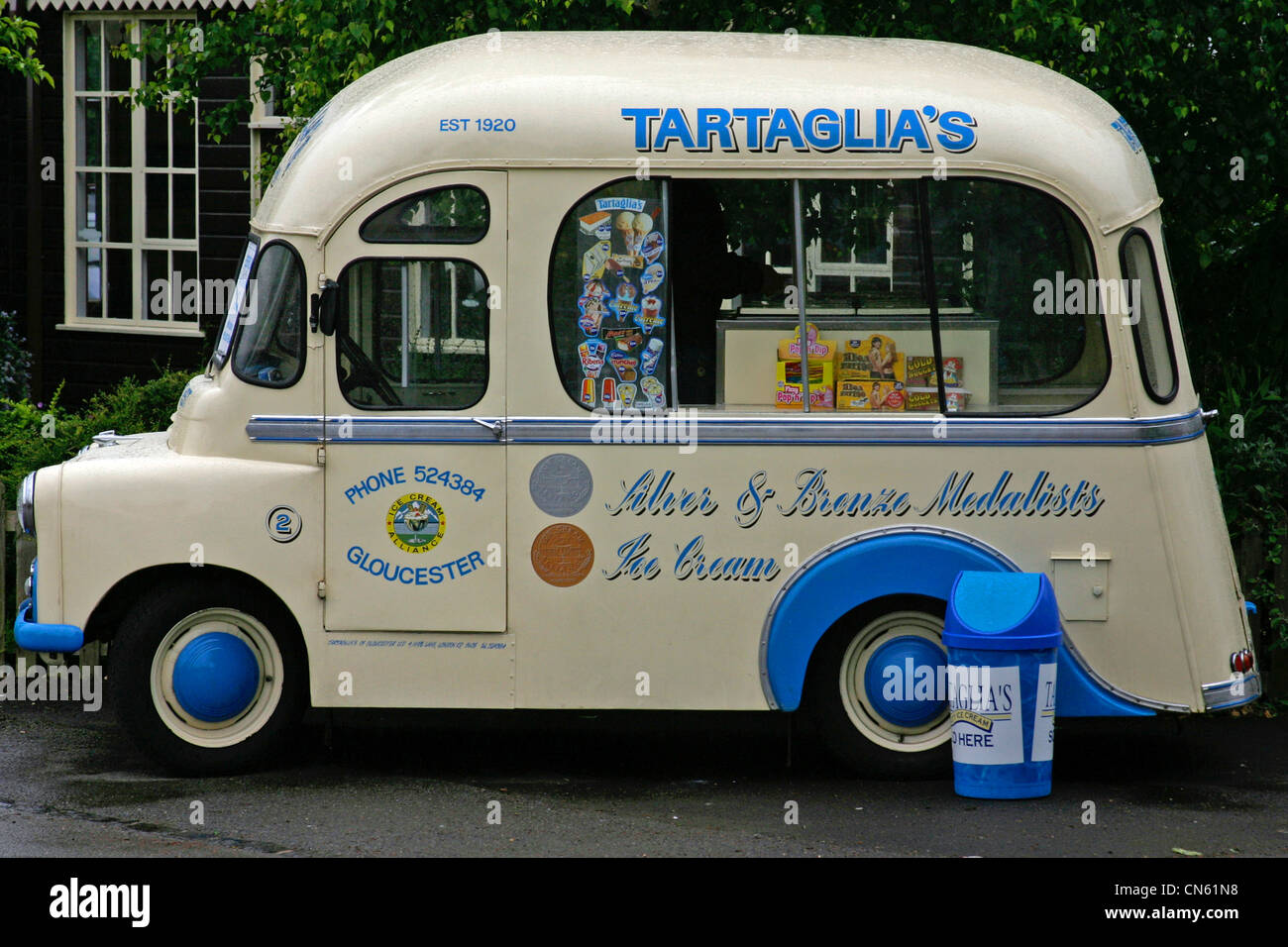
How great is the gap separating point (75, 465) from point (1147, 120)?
19.7 feet

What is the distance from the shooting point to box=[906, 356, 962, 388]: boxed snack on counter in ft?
22.1

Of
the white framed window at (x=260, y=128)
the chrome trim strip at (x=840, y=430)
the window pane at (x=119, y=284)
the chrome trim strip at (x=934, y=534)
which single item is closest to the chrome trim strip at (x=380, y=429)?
the chrome trim strip at (x=840, y=430)

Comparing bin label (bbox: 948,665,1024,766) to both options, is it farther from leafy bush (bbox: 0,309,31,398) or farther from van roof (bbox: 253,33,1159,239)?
leafy bush (bbox: 0,309,31,398)

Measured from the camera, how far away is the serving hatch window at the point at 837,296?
6684 millimetres

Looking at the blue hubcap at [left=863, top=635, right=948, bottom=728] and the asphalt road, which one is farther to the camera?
the blue hubcap at [left=863, top=635, right=948, bottom=728]

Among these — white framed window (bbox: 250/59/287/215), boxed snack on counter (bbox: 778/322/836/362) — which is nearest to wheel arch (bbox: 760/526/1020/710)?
boxed snack on counter (bbox: 778/322/836/362)

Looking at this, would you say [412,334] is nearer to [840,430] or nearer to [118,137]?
[840,430]

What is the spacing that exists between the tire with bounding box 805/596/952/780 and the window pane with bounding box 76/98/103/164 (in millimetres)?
10874

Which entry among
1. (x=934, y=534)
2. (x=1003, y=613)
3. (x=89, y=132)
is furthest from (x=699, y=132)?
(x=89, y=132)

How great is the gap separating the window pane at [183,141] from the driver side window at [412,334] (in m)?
8.90

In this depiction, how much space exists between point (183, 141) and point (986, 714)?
10.8m

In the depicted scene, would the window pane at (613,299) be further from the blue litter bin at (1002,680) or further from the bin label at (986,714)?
the bin label at (986,714)

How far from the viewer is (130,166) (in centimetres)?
1518

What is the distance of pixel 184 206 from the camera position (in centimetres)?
1509
